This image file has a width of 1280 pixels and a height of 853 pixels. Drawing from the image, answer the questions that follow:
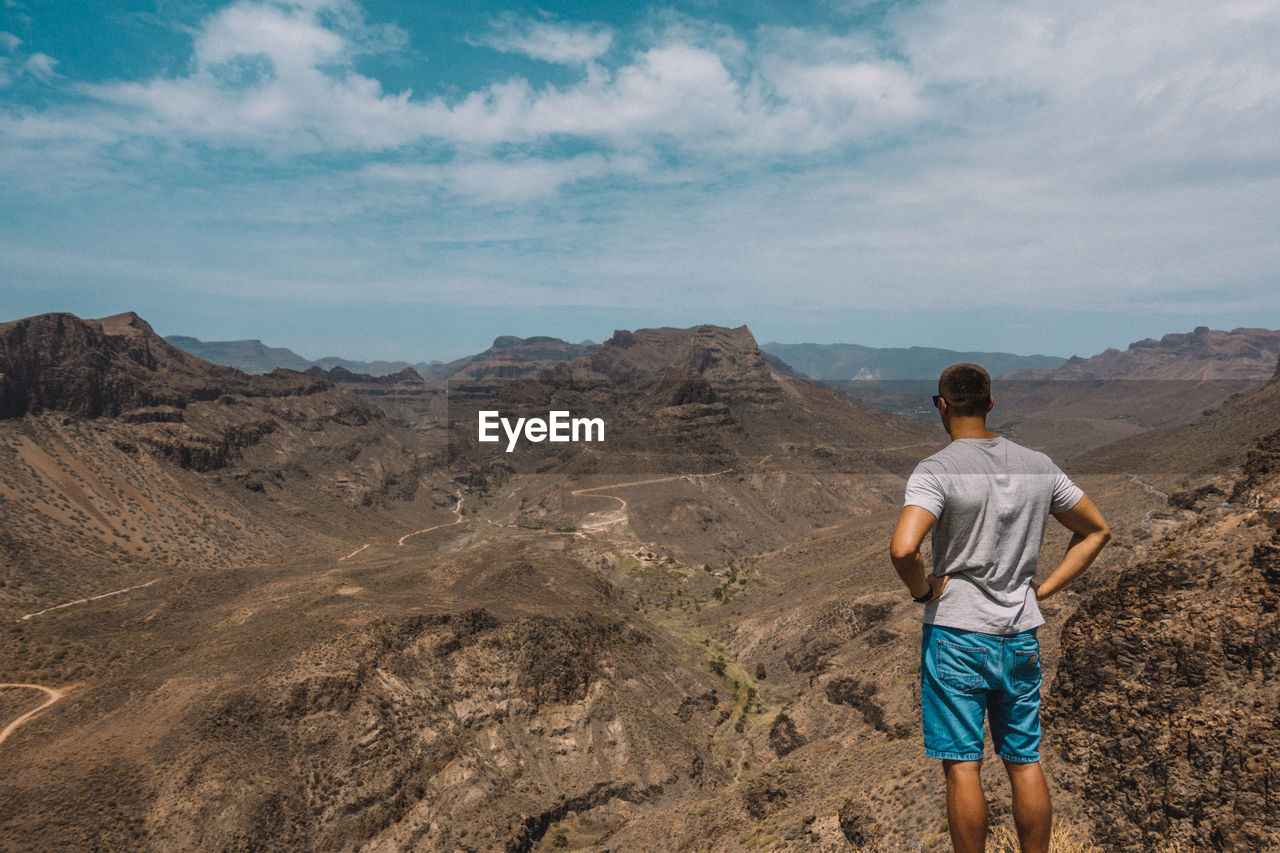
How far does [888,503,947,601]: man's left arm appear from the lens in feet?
14.1

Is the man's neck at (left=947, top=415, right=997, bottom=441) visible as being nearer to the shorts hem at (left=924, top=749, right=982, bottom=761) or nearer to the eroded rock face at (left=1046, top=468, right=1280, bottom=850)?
the shorts hem at (left=924, top=749, right=982, bottom=761)

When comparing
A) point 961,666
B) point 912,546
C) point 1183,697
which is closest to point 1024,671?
point 961,666

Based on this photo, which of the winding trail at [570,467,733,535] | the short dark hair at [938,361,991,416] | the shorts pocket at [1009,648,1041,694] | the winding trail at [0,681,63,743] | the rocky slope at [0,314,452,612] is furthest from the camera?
the winding trail at [570,467,733,535]

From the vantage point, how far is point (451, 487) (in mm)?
165750

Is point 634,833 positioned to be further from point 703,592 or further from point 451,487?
point 451,487

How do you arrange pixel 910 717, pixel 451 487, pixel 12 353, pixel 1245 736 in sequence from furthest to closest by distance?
pixel 451 487 < pixel 12 353 < pixel 910 717 < pixel 1245 736

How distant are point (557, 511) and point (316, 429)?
223 ft

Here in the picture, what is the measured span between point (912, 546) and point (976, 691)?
5.50 feet

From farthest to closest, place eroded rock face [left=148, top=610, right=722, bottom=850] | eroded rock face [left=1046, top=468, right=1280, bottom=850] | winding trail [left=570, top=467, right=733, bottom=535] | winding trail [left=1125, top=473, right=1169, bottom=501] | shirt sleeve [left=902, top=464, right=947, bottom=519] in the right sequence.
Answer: winding trail [left=570, top=467, right=733, bottom=535]
winding trail [left=1125, top=473, right=1169, bottom=501]
eroded rock face [left=148, top=610, right=722, bottom=850]
eroded rock face [left=1046, top=468, right=1280, bottom=850]
shirt sleeve [left=902, top=464, right=947, bottom=519]

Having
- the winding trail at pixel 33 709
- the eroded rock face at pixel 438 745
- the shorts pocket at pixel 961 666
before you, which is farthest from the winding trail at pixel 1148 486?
the winding trail at pixel 33 709

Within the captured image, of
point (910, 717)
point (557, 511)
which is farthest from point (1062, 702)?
point (557, 511)

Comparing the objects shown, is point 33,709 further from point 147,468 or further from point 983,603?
point 147,468

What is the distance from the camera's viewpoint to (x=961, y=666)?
5047 mm

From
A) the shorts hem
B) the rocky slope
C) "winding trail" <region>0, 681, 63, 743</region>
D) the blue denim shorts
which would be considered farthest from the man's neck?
the rocky slope
